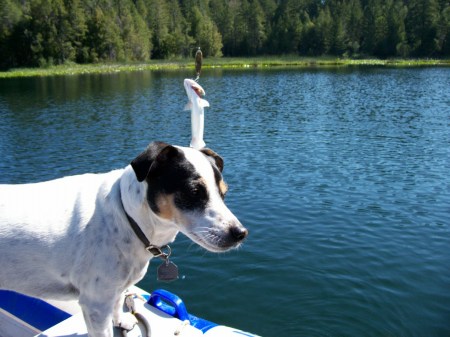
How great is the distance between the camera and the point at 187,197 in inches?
123

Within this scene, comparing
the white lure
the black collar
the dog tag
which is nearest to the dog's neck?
the black collar

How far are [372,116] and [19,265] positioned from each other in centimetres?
2942

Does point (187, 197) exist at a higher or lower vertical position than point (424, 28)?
A: lower

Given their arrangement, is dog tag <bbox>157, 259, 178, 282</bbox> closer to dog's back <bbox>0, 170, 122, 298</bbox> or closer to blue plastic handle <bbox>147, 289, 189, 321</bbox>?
dog's back <bbox>0, 170, 122, 298</bbox>

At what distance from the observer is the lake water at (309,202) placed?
7977mm

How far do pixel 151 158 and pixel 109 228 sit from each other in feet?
2.47

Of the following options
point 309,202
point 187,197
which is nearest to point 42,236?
point 187,197

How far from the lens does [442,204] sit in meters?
12.8

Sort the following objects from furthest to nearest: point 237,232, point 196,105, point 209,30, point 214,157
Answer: point 209,30, point 196,105, point 214,157, point 237,232

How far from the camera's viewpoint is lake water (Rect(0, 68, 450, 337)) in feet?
26.2

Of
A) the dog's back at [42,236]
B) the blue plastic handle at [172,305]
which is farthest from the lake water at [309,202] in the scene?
the dog's back at [42,236]

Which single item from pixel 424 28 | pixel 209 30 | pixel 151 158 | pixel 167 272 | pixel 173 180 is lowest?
pixel 167 272

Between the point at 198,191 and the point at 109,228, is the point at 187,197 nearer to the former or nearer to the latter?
the point at 198,191

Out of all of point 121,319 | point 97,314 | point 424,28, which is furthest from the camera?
point 424,28
